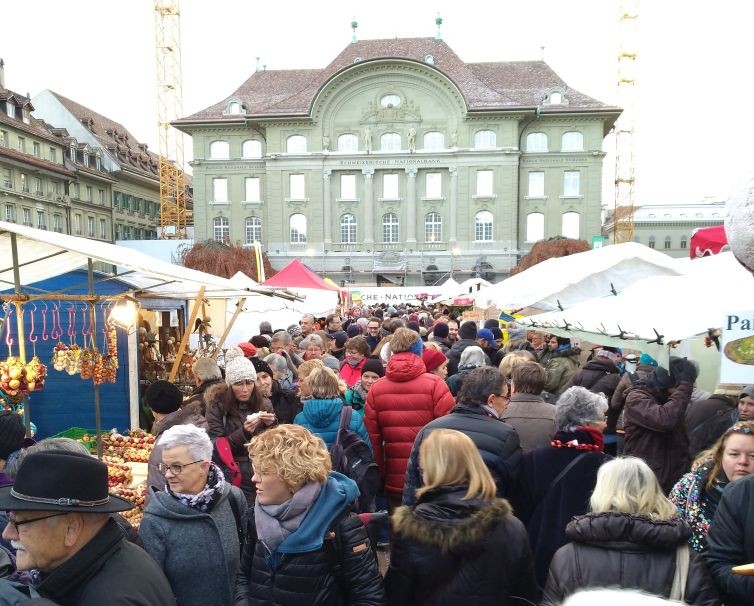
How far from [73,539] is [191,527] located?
2.87 ft

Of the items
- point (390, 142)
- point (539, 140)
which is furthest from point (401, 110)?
point (539, 140)

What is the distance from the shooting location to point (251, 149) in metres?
49.6

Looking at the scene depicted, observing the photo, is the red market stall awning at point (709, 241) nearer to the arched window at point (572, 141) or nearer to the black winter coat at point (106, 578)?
the black winter coat at point (106, 578)

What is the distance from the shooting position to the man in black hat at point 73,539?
1.76 m

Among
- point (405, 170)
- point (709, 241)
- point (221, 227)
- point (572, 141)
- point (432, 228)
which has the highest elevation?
point (572, 141)

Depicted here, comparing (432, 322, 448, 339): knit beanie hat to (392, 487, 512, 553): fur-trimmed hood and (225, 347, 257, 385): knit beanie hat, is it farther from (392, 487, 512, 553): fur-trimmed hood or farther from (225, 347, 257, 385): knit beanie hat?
(392, 487, 512, 553): fur-trimmed hood

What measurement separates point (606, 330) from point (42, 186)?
4887 cm

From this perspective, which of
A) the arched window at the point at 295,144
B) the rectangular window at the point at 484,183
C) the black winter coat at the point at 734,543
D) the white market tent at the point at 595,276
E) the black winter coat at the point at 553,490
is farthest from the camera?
the arched window at the point at 295,144

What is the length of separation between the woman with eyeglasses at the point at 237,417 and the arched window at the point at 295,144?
1808 inches

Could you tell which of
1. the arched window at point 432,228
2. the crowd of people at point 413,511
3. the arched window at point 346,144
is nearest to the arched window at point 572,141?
the arched window at point 432,228

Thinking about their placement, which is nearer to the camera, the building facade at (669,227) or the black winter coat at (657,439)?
the black winter coat at (657,439)

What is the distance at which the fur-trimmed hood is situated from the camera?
2.35m

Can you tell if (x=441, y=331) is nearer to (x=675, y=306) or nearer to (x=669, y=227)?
(x=675, y=306)

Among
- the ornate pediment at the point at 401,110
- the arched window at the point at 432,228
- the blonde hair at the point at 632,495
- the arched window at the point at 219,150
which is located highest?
the ornate pediment at the point at 401,110
